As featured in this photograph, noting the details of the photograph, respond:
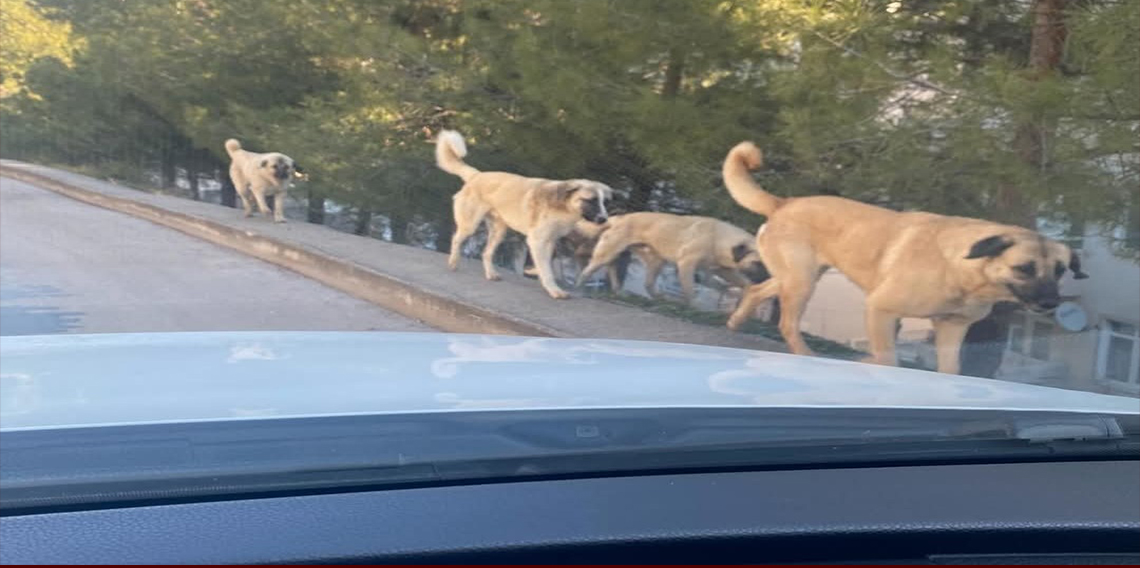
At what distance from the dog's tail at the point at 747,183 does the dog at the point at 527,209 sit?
1553 mm

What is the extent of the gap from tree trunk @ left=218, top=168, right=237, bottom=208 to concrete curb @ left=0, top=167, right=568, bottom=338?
395cm

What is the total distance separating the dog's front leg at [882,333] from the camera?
7.67 meters

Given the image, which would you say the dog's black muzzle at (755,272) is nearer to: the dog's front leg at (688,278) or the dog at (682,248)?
the dog at (682,248)

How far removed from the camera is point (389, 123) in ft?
52.0

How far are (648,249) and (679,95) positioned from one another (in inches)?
53.1

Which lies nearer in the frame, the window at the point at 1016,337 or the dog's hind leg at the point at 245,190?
the window at the point at 1016,337

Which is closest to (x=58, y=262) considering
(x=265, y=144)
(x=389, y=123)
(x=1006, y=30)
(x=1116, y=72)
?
(x=389, y=123)

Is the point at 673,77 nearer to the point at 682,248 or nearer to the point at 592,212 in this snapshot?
the point at 592,212

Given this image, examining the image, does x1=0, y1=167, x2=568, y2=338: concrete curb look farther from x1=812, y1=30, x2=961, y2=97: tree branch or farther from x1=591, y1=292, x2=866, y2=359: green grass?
x1=812, y1=30, x2=961, y2=97: tree branch

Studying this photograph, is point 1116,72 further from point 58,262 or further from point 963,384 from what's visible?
point 58,262

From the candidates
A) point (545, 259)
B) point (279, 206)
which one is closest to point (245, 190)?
point (279, 206)

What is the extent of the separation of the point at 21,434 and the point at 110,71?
22.8m

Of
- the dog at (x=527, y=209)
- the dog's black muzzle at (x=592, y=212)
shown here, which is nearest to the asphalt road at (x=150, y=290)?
the dog at (x=527, y=209)

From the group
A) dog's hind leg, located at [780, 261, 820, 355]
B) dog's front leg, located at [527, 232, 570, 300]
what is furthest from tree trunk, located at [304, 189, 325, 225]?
dog's hind leg, located at [780, 261, 820, 355]
